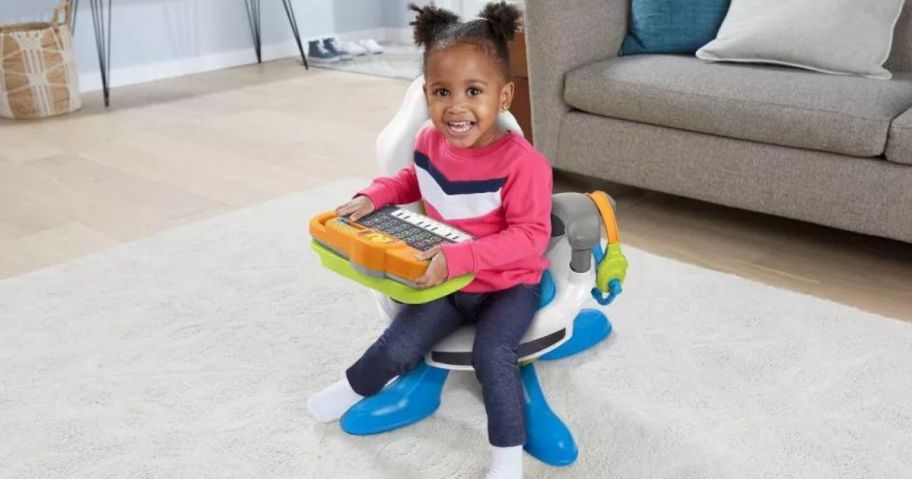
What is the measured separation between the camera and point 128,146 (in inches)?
127

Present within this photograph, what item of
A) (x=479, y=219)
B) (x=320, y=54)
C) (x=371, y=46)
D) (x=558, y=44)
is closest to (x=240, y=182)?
(x=558, y=44)

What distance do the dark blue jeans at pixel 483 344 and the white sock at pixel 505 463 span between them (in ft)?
0.04

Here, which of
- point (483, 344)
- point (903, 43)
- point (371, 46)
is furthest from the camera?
point (371, 46)

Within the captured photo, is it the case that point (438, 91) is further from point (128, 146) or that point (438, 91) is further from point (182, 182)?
point (128, 146)

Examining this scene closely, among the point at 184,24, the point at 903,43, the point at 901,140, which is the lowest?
the point at 901,140

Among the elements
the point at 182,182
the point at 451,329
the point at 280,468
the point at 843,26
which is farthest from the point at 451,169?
the point at 182,182

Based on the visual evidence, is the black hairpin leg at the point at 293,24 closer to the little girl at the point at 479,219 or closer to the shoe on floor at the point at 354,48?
the shoe on floor at the point at 354,48

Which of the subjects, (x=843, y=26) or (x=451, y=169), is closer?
(x=451, y=169)

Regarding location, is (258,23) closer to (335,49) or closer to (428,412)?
(335,49)

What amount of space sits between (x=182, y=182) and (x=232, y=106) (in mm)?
1098

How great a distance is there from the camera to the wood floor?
216 cm

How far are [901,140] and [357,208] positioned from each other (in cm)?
125

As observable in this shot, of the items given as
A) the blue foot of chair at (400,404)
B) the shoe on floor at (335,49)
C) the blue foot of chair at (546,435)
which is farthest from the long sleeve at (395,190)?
the shoe on floor at (335,49)

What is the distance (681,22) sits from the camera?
2.53 metres
